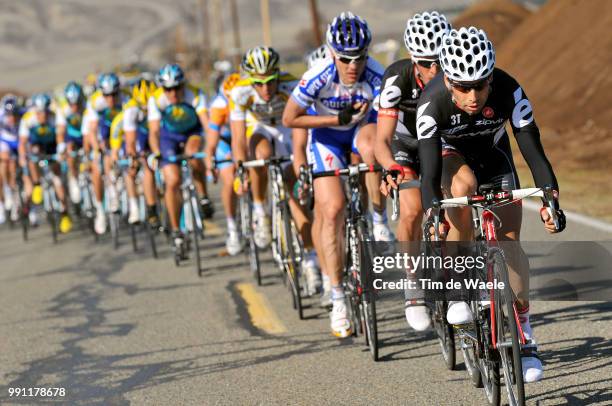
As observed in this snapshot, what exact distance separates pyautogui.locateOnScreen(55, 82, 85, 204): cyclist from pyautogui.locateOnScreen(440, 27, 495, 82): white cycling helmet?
1176cm

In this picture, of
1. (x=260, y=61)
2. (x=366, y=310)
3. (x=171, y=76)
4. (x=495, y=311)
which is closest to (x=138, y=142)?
(x=171, y=76)

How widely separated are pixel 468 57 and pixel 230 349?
3.31 meters

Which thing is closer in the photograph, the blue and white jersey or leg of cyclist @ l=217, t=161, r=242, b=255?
the blue and white jersey

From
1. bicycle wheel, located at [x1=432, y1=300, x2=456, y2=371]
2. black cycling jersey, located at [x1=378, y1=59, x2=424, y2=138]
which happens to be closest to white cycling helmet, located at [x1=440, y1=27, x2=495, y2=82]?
black cycling jersey, located at [x1=378, y1=59, x2=424, y2=138]

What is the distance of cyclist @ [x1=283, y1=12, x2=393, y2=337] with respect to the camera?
7789 millimetres

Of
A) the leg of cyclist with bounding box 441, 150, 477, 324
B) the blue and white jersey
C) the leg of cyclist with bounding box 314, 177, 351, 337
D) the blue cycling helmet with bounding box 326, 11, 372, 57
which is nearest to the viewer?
the leg of cyclist with bounding box 441, 150, 477, 324

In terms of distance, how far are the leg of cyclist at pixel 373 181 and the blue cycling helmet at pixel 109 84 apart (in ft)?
21.5

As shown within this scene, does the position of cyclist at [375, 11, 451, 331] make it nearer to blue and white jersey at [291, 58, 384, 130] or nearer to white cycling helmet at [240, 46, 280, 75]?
blue and white jersey at [291, 58, 384, 130]

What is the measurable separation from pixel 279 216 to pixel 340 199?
1.99 meters

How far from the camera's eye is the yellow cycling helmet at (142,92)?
1369 centimetres

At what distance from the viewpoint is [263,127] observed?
11.0 m

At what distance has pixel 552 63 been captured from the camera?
25234mm

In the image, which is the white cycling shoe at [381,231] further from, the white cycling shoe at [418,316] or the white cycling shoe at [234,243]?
the white cycling shoe at [234,243]

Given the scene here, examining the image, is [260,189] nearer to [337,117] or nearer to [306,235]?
[306,235]
